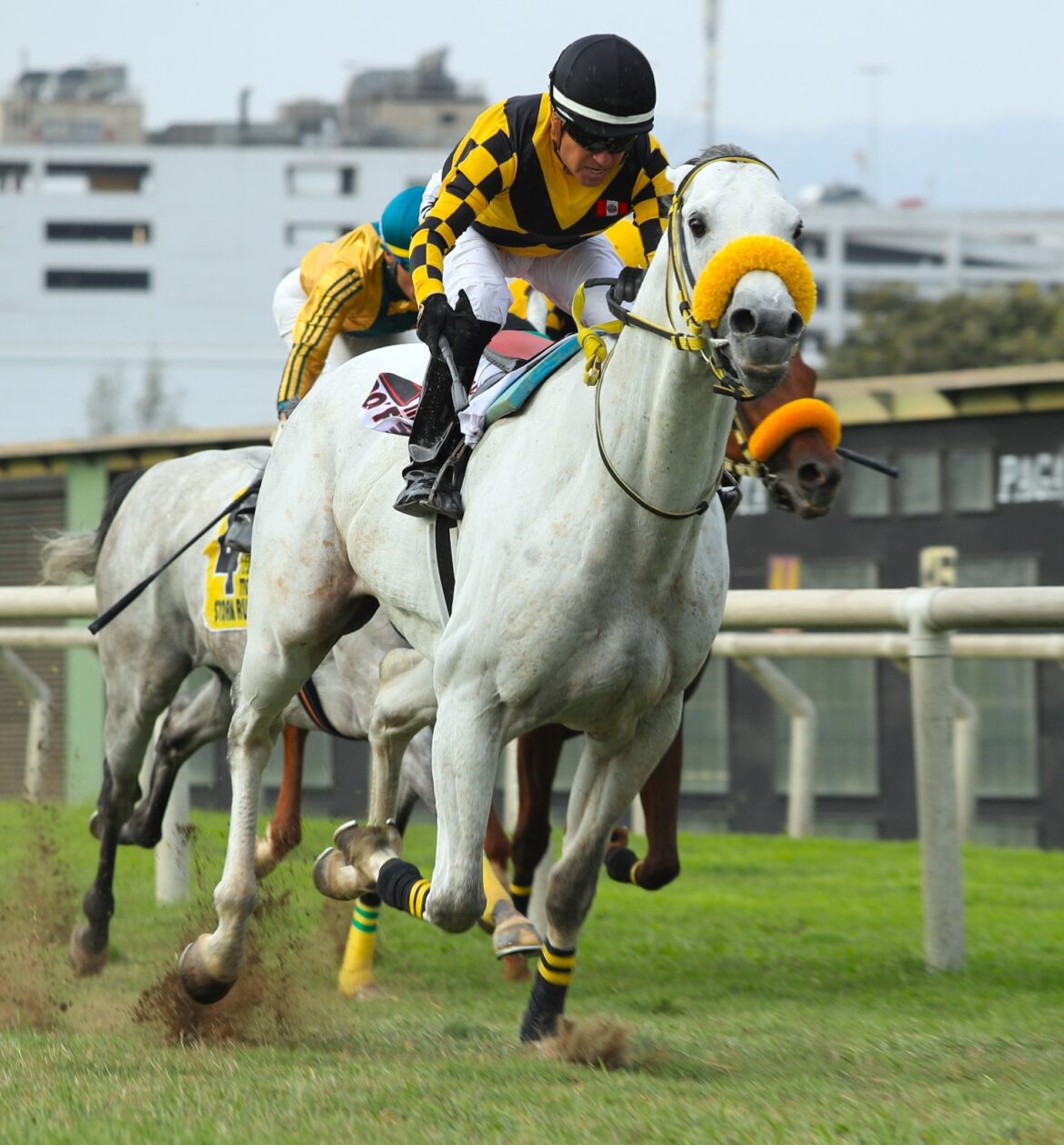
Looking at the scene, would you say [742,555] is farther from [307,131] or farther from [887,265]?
[887,265]

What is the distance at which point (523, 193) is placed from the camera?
5.19 meters

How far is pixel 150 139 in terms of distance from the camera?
10462cm

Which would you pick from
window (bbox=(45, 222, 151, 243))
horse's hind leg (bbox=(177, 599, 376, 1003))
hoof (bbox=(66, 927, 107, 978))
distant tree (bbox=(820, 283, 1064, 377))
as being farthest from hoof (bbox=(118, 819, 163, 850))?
window (bbox=(45, 222, 151, 243))

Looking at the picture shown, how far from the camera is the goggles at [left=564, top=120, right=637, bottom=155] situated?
4.89 meters

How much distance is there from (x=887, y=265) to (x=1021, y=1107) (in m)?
111

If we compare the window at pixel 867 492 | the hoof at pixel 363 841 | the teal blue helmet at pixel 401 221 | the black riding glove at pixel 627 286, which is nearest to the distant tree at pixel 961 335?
the window at pixel 867 492

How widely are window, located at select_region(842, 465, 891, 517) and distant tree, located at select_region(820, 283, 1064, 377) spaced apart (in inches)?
1128

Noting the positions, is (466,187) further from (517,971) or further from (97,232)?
(97,232)

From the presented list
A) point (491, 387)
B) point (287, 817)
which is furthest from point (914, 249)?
point (491, 387)

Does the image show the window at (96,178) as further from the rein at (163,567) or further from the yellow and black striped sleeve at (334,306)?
the yellow and black striped sleeve at (334,306)

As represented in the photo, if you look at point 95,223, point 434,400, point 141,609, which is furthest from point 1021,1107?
point 95,223

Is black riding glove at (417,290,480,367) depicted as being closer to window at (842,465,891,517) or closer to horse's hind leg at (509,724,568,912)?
horse's hind leg at (509,724,568,912)

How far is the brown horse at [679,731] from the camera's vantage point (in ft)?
20.5

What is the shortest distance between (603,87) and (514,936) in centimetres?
246
